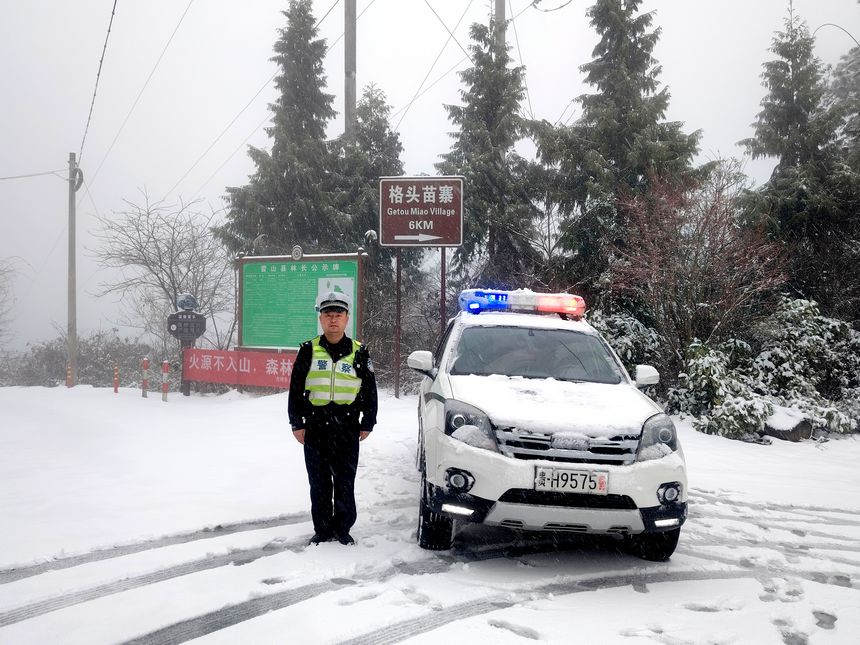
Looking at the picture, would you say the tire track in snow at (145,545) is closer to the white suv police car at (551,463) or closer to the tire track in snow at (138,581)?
the tire track in snow at (138,581)

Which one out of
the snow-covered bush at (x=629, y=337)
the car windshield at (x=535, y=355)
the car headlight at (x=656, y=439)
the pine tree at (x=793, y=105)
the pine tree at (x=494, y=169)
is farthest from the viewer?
the pine tree at (x=494, y=169)

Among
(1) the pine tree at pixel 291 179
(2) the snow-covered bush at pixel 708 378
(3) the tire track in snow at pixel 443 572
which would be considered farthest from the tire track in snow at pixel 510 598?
(1) the pine tree at pixel 291 179

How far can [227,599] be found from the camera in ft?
11.4

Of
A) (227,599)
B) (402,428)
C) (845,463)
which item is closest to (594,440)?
(227,599)

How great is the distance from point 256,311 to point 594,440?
38.7 ft

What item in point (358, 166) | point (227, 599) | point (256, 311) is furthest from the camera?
point (358, 166)

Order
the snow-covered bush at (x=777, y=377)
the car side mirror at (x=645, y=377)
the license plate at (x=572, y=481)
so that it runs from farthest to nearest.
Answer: the snow-covered bush at (x=777, y=377)
the car side mirror at (x=645, y=377)
the license plate at (x=572, y=481)

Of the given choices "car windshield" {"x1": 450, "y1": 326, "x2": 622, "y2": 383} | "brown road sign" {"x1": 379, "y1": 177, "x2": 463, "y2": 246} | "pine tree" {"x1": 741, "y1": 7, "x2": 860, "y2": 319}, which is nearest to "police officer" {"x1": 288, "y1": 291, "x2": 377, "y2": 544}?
"car windshield" {"x1": 450, "y1": 326, "x2": 622, "y2": 383}

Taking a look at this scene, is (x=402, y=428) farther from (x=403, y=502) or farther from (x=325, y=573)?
(x=325, y=573)

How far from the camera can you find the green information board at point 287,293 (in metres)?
13.3

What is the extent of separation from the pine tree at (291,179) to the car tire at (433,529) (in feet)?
53.7

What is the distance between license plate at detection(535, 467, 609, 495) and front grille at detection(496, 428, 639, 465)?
0.28 feet

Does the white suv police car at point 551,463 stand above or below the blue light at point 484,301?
below

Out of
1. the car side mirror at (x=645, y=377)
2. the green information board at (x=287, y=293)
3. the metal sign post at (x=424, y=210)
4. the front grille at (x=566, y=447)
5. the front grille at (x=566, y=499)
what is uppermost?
the metal sign post at (x=424, y=210)
